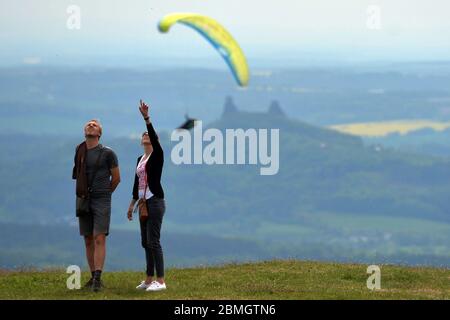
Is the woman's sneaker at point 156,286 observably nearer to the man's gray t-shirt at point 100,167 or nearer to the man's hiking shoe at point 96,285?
the man's hiking shoe at point 96,285

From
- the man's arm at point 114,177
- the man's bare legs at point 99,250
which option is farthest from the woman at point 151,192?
the man's bare legs at point 99,250

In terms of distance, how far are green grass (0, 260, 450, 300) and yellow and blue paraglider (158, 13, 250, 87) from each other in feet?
14.5

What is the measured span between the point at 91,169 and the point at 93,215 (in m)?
0.87

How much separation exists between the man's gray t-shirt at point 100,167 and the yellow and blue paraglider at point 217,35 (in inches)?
144

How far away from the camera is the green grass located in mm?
25797

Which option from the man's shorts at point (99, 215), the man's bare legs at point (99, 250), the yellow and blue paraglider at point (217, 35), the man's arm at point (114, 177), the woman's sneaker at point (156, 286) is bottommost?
the woman's sneaker at point (156, 286)

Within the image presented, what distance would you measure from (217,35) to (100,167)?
5.20 meters

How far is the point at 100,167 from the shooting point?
25938 millimetres

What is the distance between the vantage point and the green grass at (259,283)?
25797 mm

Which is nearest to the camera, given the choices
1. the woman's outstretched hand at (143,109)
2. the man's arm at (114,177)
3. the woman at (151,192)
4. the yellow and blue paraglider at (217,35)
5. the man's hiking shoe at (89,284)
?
the woman's outstretched hand at (143,109)

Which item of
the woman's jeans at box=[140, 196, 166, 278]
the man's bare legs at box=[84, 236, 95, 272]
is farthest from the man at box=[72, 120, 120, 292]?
the woman's jeans at box=[140, 196, 166, 278]

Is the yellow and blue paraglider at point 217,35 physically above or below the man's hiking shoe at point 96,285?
above

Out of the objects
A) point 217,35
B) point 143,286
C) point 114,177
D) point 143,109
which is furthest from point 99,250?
point 217,35
